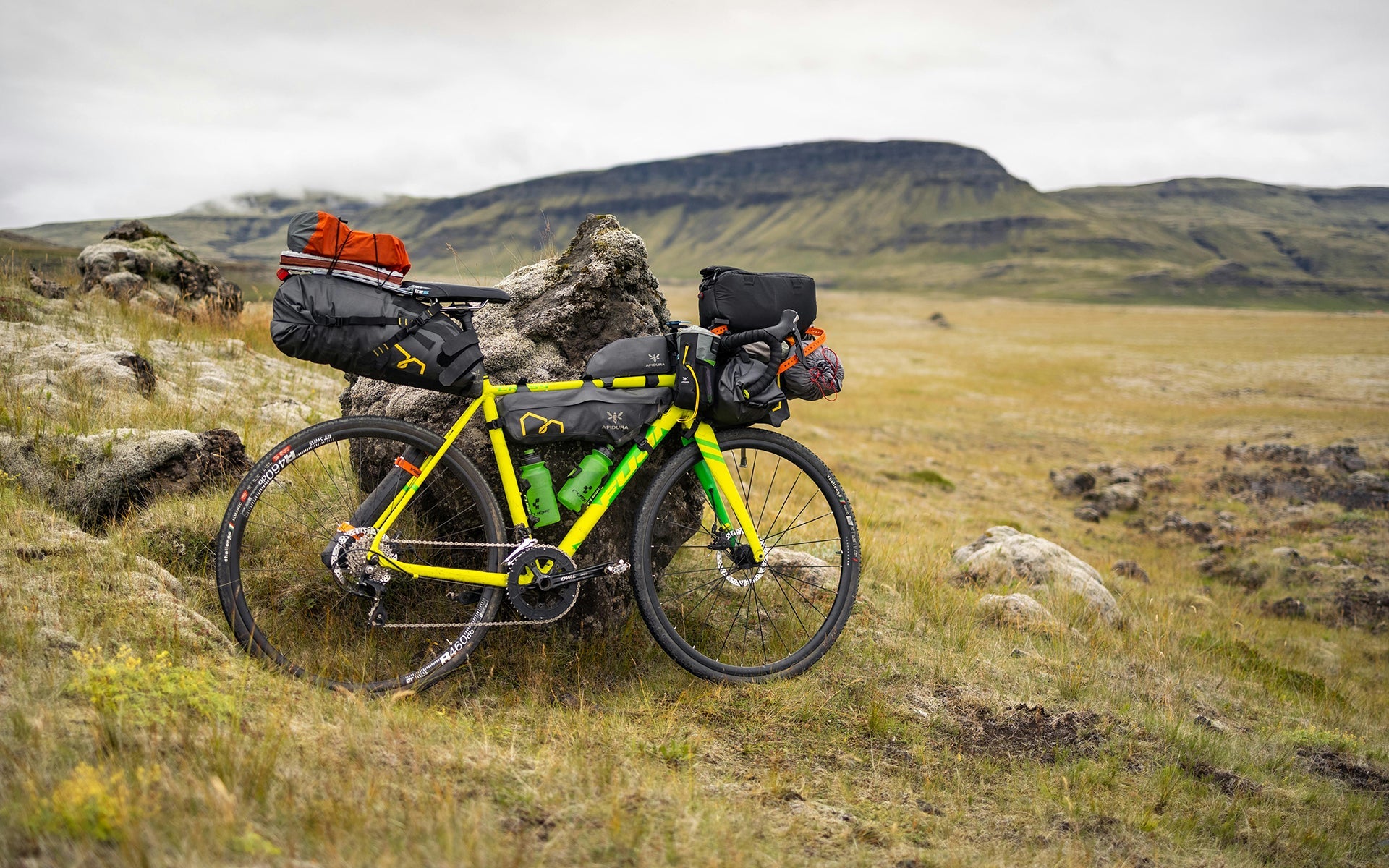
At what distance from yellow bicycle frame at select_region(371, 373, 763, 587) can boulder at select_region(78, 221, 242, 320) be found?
34.1 ft

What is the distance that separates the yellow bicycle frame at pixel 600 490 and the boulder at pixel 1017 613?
3072mm

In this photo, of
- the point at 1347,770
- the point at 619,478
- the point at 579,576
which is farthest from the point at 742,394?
the point at 1347,770

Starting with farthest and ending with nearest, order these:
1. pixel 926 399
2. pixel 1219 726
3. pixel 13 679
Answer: pixel 926 399
pixel 1219 726
pixel 13 679

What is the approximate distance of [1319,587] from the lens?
10.7m

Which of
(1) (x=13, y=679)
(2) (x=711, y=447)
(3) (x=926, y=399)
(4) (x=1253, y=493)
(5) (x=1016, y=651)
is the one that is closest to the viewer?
(1) (x=13, y=679)

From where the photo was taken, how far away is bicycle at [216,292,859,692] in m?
4.11

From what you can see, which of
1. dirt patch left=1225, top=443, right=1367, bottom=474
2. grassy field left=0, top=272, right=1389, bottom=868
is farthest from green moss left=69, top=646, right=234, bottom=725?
dirt patch left=1225, top=443, right=1367, bottom=474

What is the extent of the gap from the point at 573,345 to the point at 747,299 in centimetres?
143

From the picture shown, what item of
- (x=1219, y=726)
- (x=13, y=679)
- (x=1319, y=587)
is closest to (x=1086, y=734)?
(x=1219, y=726)

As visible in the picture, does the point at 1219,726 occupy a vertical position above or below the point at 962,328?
below

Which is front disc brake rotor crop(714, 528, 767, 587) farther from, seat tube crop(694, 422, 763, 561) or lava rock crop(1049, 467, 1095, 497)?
lava rock crop(1049, 467, 1095, 497)

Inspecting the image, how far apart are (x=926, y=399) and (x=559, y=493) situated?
3220cm

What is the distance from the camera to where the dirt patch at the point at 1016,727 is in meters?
4.62

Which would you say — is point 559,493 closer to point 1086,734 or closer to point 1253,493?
point 1086,734
